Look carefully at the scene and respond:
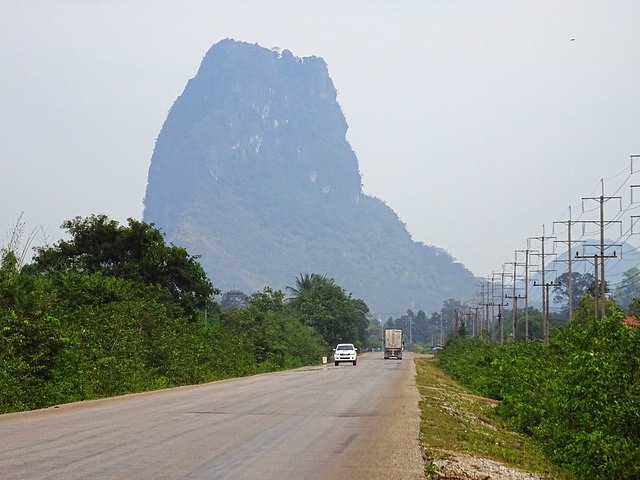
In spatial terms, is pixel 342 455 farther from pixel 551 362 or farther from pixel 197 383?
pixel 197 383

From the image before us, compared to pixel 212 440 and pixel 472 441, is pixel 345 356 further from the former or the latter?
pixel 212 440

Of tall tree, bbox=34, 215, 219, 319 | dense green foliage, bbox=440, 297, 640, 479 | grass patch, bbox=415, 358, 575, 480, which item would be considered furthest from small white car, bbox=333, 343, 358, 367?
dense green foliage, bbox=440, 297, 640, 479

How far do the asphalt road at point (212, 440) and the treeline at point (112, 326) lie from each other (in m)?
2.28

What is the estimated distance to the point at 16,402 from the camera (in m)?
21.8

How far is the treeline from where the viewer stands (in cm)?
2458

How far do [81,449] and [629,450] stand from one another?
9236mm

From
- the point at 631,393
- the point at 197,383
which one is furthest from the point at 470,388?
the point at 631,393

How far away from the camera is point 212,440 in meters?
14.8

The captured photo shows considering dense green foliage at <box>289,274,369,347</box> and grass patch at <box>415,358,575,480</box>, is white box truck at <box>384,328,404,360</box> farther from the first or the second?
grass patch at <box>415,358,575,480</box>

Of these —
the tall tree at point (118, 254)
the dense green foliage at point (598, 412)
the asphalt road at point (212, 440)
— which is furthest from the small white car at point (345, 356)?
the dense green foliage at point (598, 412)

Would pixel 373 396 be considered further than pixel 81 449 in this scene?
Yes

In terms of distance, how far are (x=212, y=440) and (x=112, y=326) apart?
20.9 m

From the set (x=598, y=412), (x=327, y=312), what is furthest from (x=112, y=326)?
(x=327, y=312)

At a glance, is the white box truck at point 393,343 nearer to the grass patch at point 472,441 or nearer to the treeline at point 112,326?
the treeline at point 112,326
